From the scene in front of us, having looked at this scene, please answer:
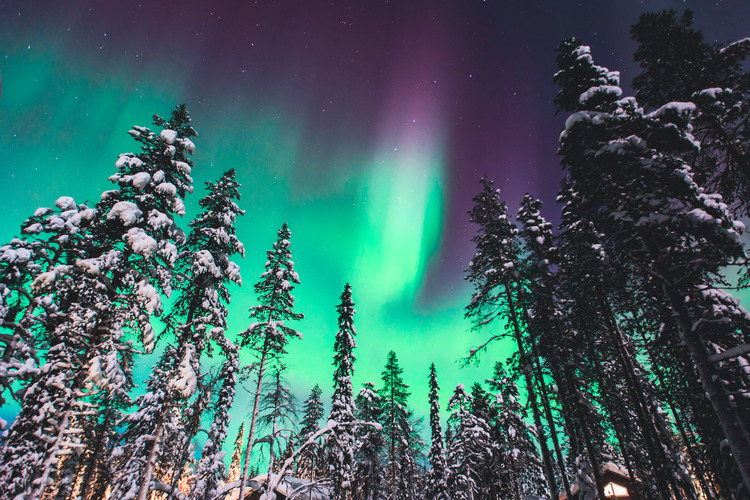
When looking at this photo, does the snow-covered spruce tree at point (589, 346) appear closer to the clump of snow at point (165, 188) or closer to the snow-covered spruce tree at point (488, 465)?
the snow-covered spruce tree at point (488, 465)

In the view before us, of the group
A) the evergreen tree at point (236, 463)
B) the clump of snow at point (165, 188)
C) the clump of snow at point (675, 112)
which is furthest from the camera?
the evergreen tree at point (236, 463)

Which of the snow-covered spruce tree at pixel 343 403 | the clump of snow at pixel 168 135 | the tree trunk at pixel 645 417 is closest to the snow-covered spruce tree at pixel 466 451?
the snow-covered spruce tree at pixel 343 403

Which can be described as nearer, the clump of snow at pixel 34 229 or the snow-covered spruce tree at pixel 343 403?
the clump of snow at pixel 34 229

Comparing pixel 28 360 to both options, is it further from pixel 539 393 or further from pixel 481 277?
pixel 539 393

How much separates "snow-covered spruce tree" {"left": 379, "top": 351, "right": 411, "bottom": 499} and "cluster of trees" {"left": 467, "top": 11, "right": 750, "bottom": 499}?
17.7 metres

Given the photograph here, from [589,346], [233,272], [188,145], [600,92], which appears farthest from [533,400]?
[188,145]

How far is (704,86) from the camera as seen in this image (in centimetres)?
1014

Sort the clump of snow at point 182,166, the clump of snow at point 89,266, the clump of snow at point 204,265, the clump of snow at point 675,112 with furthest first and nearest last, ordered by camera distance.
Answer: the clump of snow at point 204,265 < the clump of snow at point 182,166 < the clump of snow at point 89,266 < the clump of snow at point 675,112

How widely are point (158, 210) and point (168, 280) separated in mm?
2855

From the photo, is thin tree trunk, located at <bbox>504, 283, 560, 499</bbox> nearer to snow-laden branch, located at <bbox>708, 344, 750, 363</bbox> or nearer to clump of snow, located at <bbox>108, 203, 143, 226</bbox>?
snow-laden branch, located at <bbox>708, 344, 750, 363</bbox>

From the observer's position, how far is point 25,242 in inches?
363

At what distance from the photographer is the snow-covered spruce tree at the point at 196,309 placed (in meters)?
10.7

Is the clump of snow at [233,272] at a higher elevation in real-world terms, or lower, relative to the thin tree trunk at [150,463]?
higher

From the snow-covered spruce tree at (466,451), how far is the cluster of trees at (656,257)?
8.57 meters
